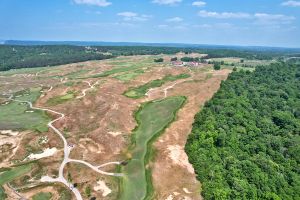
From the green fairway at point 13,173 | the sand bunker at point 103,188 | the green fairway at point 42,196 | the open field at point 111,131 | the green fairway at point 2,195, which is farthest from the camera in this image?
the green fairway at point 13,173

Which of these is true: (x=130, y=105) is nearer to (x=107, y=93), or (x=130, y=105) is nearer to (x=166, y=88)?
(x=107, y=93)

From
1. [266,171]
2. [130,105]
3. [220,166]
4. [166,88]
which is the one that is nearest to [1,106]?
[130,105]

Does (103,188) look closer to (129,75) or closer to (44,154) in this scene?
(44,154)

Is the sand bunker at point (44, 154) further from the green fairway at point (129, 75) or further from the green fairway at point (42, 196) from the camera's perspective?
the green fairway at point (129, 75)

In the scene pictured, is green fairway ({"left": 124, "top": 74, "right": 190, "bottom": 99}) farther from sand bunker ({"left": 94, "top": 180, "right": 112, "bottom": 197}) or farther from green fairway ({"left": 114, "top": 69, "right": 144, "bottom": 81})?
sand bunker ({"left": 94, "top": 180, "right": 112, "bottom": 197})

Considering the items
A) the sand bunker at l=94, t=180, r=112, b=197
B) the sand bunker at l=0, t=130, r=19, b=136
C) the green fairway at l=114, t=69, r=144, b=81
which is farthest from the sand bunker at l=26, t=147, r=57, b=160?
the green fairway at l=114, t=69, r=144, b=81

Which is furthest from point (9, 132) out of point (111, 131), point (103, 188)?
point (103, 188)

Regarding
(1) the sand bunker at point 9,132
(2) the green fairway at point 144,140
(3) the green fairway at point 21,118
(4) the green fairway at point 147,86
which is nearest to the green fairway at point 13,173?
(1) the sand bunker at point 9,132
